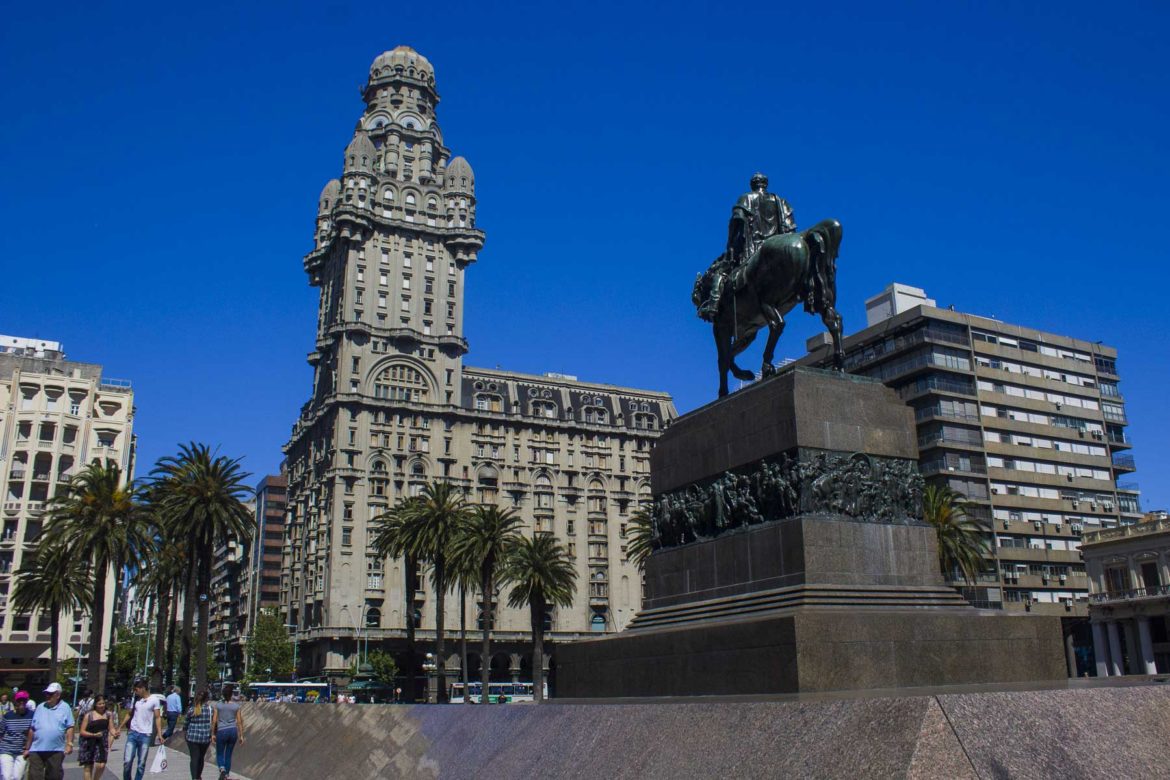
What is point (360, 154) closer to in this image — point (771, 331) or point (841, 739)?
point (771, 331)

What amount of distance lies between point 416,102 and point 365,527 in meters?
49.6

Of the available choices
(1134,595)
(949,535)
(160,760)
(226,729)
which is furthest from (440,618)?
(226,729)

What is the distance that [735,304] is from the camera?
21.0 m

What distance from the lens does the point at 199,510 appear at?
178 feet

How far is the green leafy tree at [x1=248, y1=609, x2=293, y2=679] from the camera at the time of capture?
91.7m

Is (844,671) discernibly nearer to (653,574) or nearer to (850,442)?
(850,442)

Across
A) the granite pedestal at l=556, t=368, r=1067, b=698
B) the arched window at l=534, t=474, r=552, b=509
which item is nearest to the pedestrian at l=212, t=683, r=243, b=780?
the granite pedestal at l=556, t=368, r=1067, b=698

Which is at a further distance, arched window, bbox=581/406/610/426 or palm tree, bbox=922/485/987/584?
arched window, bbox=581/406/610/426

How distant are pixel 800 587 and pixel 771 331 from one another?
629 cm

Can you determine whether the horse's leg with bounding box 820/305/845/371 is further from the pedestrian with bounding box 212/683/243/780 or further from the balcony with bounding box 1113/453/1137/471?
the balcony with bounding box 1113/453/1137/471

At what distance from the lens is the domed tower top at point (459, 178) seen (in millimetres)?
107062

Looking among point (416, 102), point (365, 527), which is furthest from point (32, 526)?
point (416, 102)

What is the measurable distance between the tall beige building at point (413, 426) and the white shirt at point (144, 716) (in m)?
72.3

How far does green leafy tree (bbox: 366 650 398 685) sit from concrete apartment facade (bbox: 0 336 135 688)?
22677mm
